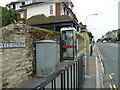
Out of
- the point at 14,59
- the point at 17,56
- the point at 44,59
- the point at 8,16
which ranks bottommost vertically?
the point at 44,59

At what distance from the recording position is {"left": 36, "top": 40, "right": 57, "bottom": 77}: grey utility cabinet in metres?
5.23

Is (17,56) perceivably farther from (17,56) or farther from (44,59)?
(44,59)

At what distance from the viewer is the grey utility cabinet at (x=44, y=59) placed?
5.23 m

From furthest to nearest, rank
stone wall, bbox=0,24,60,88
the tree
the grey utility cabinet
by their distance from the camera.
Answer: the tree → the grey utility cabinet → stone wall, bbox=0,24,60,88

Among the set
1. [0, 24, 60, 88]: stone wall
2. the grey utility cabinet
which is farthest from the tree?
the grey utility cabinet

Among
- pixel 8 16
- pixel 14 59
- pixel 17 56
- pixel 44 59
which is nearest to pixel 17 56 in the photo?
pixel 17 56

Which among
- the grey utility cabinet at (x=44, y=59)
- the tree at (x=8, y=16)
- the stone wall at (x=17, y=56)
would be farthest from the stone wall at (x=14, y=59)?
the tree at (x=8, y=16)

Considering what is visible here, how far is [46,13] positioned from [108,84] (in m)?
16.0

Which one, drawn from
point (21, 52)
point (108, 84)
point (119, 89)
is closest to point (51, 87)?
point (21, 52)

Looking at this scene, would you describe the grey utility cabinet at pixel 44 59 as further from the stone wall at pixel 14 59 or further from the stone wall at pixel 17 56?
the stone wall at pixel 14 59

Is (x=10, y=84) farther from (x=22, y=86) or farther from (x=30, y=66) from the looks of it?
(x=30, y=66)

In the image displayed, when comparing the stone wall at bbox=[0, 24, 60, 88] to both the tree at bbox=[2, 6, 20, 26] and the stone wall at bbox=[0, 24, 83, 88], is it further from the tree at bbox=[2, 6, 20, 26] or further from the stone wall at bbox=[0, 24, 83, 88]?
the tree at bbox=[2, 6, 20, 26]

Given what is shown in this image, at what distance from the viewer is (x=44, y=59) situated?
5.25 meters

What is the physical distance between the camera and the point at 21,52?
15.0 feet
